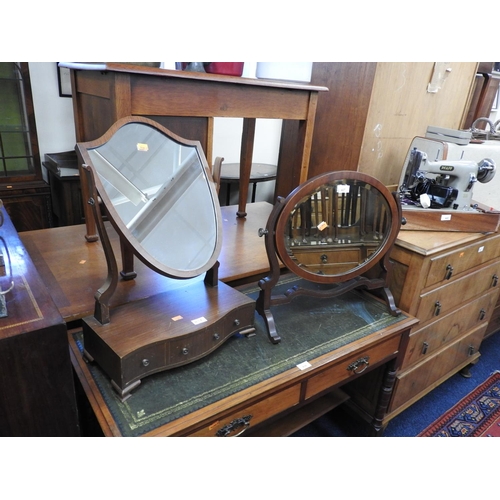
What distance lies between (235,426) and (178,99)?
1053 millimetres

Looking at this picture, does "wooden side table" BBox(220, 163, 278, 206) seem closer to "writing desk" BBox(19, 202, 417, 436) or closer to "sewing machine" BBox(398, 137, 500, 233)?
"writing desk" BBox(19, 202, 417, 436)

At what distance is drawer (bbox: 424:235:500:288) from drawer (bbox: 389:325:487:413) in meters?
0.45

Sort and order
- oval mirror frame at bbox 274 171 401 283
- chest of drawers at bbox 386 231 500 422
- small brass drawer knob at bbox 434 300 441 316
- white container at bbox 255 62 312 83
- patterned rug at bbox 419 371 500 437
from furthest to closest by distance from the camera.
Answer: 1. white container at bbox 255 62 312 83
2. patterned rug at bbox 419 371 500 437
3. small brass drawer knob at bbox 434 300 441 316
4. chest of drawers at bbox 386 231 500 422
5. oval mirror frame at bbox 274 171 401 283

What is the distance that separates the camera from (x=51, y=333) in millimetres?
847

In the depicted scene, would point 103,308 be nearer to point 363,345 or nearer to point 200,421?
point 200,421

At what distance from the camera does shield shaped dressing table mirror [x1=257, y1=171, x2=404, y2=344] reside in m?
1.25

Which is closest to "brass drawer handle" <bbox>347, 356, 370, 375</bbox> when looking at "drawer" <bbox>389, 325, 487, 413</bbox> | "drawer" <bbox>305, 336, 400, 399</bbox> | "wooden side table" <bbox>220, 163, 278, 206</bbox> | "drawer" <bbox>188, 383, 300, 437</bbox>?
"drawer" <bbox>305, 336, 400, 399</bbox>

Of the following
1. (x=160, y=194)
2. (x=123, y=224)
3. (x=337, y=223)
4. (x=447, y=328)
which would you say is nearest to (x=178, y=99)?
(x=160, y=194)

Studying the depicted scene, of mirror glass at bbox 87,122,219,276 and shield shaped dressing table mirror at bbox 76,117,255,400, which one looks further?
mirror glass at bbox 87,122,219,276

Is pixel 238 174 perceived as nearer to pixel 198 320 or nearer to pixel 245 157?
pixel 245 157

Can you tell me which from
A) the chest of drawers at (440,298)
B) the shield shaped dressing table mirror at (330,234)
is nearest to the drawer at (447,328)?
the chest of drawers at (440,298)

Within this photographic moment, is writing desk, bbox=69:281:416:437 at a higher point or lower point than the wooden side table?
lower

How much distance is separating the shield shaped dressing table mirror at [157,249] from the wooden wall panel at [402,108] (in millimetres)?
1081

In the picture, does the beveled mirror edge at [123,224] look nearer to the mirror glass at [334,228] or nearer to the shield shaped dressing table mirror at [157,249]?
the shield shaped dressing table mirror at [157,249]
